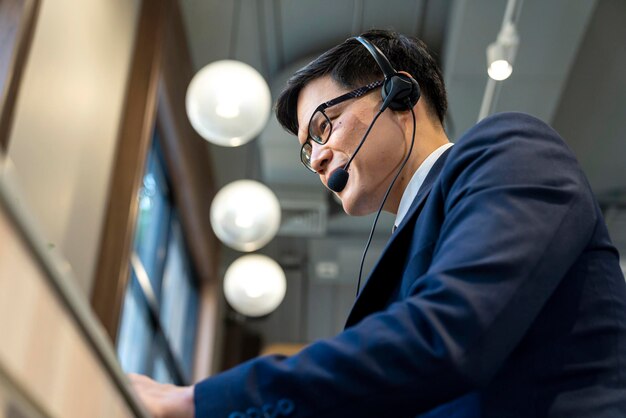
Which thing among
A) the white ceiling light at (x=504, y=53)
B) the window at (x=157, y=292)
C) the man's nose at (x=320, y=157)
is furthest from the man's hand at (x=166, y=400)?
the window at (x=157, y=292)

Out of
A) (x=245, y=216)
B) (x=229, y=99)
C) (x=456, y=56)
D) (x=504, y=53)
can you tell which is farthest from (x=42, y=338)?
(x=456, y=56)

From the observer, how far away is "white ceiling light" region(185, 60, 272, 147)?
13.0ft

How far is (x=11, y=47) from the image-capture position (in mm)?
2664

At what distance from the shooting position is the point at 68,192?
10.7ft

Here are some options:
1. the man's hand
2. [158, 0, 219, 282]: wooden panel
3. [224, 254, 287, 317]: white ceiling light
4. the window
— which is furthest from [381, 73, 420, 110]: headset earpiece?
[224, 254, 287, 317]: white ceiling light

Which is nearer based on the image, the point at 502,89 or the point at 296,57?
the point at 502,89

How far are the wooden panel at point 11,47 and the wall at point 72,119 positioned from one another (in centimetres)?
8

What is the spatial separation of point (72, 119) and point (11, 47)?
664 mm

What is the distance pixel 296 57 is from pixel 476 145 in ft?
16.7

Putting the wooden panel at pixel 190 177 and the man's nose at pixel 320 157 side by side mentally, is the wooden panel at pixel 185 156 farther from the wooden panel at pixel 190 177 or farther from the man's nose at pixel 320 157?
the man's nose at pixel 320 157

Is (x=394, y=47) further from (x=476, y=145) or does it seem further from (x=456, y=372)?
(x=456, y=372)

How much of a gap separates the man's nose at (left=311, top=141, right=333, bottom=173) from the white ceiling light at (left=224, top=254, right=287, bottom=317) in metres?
4.84

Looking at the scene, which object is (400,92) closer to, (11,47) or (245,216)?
(11,47)

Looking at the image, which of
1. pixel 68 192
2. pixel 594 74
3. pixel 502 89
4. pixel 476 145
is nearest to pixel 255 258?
pixel 502 89
